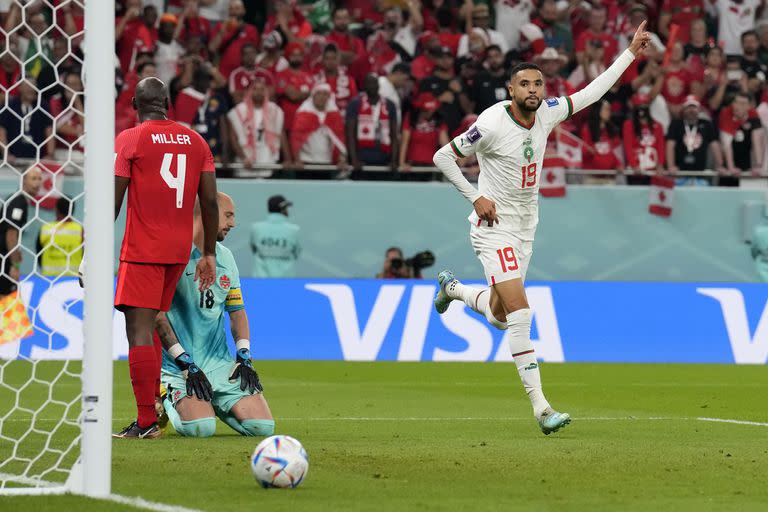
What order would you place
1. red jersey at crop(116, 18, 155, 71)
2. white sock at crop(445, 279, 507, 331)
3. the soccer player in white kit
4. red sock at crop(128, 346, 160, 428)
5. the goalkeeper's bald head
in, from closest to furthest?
red sock at crop(128, 346, 160, 428), the goalkeeper's bald head, the soccer player in white kit, white sock at crop(445, 279, 507, 331), red jersey at crop(116, 18, 155, 71)

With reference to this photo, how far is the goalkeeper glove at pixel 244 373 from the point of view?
8.35 metres

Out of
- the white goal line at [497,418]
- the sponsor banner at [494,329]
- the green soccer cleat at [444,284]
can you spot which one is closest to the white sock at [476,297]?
the green soccer cleat at [444,284]

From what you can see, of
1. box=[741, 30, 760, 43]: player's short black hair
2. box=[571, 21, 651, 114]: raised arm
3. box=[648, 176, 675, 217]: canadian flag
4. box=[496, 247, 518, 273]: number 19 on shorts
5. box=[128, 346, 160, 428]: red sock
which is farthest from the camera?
box=[741, 30, 760, 43]: player's short black hair

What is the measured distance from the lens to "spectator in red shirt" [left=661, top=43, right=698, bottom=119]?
20.0m

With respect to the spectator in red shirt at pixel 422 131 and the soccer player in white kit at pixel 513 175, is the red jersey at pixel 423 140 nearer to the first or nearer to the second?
the spectator in red shirt at pixel 422 131

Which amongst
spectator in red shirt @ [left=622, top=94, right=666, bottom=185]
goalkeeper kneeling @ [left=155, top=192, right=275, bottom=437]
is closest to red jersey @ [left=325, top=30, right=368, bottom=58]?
spectator in red shirt @ [left=622, top=94, right=666, bottom=185]

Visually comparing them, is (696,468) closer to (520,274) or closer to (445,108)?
(520,274)

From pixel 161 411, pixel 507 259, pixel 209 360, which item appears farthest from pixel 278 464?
pixel 507 259

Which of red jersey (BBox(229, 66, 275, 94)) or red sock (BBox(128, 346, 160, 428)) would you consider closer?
red sock (BBox(128, 346, 160, 428))

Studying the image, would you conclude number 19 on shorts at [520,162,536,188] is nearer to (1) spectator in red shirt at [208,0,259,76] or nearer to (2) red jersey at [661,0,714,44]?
(1) spectator in red shirt at [208,0,259,76]

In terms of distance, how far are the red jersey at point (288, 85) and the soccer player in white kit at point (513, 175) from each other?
923 centimetres

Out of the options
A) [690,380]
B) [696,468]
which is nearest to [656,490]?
[696,468]

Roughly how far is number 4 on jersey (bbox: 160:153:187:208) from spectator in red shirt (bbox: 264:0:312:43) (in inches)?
455

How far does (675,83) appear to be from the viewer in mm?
20000
